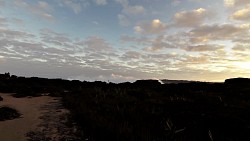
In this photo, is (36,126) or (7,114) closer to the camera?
(36,126)

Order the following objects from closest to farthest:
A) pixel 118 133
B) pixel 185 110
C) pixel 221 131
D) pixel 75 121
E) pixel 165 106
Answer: pixel 118 133 → pixel 221 131 → pixel 75 121 → pixel 185 110 → pixel 165 106

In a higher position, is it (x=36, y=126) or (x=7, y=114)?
(x=7, y=114)

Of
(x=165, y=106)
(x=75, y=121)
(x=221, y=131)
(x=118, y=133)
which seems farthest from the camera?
(x=165, y=106)

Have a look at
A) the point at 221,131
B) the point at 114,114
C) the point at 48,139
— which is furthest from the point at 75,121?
the point at 221,131

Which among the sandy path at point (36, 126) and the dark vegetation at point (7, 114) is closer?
the sandy path at point (36, 126)

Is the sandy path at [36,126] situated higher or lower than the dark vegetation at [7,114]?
lower

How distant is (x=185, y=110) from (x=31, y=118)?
8.62 m

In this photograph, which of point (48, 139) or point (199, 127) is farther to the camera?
point (199, 127)

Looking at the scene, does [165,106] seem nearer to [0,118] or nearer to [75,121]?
[75,121]

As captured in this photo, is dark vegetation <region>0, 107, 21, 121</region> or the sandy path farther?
dark vegetation <region>0, 107, 21, 121</region>

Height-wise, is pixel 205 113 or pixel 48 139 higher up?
pixel 205 113

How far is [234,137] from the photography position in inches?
438

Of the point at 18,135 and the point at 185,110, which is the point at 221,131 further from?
the point at 18,135

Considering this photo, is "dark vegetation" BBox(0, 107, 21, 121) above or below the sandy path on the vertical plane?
above
